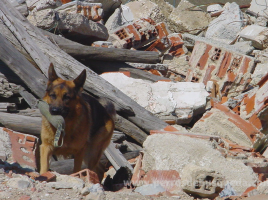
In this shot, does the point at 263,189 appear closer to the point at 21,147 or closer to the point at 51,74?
the point at 51,74

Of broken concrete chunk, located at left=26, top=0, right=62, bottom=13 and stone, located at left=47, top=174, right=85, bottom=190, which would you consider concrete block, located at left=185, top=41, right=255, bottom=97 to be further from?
stone, located at left=47, top=174, right=85, bottom=190

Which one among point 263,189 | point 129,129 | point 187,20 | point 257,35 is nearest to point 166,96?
point 129,129

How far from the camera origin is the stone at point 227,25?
43.8ft

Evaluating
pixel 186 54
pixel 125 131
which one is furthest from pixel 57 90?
pixel 186 54

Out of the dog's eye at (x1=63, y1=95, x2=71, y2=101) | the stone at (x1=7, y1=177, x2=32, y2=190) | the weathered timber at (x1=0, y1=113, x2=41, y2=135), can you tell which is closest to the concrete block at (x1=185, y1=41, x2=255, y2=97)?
the weathered timber at (x1=0, y1=113, x2=41, y2=135)

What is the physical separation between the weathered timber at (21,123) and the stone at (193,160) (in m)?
2.03

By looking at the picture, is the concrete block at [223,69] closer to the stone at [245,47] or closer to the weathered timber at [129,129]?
the stone at [245,47]

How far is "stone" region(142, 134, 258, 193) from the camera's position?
5.29 m

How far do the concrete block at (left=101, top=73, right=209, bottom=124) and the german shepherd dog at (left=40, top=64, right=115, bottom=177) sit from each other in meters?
2.03

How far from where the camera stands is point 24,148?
608 cm

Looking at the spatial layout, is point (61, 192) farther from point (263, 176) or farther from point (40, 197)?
point (263, 176)

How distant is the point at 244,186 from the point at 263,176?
0.69m

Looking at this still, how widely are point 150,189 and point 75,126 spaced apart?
1.70 meters

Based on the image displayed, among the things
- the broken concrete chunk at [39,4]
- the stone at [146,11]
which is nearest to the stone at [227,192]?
the broken concrete chunk at [39,4]
